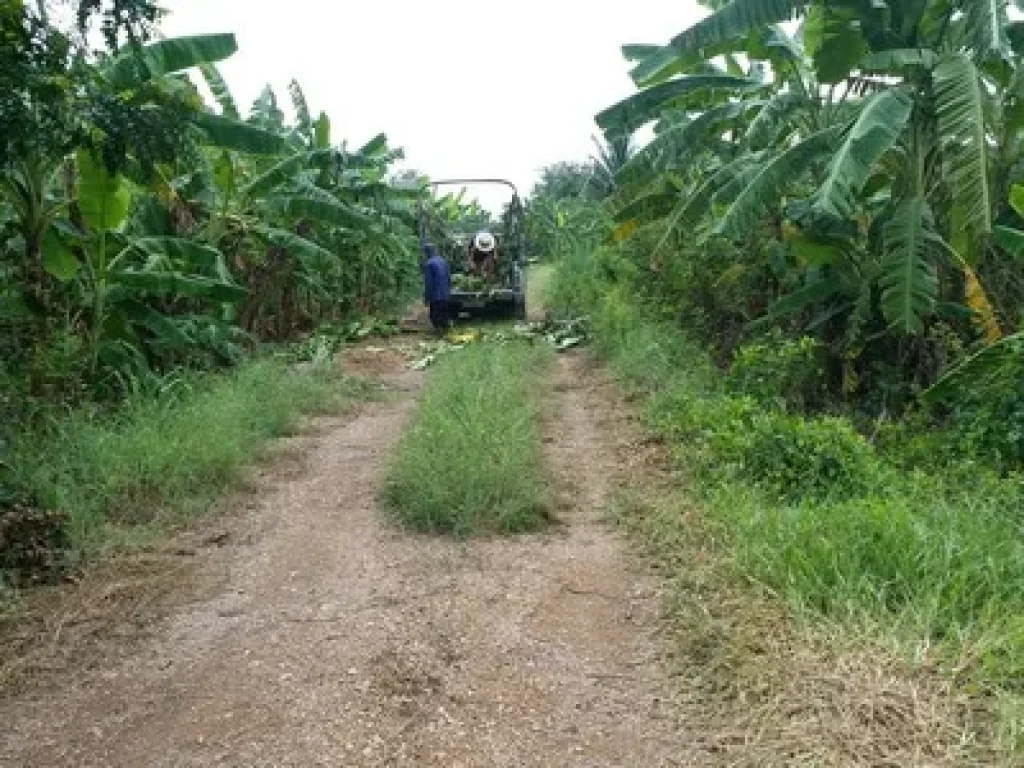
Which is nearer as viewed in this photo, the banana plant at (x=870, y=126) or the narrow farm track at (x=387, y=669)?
the narrow farm track at (x=387, y=669)

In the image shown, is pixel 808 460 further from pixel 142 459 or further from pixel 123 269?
pixel 123 269

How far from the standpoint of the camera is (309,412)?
852 cm

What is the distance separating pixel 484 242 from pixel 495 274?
0.61m

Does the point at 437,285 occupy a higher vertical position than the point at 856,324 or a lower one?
higher

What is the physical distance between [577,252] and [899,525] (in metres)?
13.8

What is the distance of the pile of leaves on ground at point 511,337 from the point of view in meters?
12.0

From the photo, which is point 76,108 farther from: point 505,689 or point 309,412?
point 309,412

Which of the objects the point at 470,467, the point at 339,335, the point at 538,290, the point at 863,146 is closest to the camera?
the point at 470,467

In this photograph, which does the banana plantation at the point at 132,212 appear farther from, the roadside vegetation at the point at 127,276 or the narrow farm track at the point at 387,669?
the narrow farm track at the point at 387,669

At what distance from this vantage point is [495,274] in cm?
1491

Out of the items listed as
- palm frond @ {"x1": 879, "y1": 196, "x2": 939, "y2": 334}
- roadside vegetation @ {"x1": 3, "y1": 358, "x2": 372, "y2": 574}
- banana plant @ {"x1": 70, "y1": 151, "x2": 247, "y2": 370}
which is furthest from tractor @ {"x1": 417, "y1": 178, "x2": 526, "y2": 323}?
palm frond @ {"x1": 879, "y1": 196, "x2": 939, "y2": 334}

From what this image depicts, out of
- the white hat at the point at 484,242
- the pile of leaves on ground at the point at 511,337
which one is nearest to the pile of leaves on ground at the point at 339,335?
the pile of leaves on ground at the point at 511,337

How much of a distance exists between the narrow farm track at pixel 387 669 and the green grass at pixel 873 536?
64 cm

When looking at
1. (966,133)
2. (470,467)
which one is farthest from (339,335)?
(966,133)
